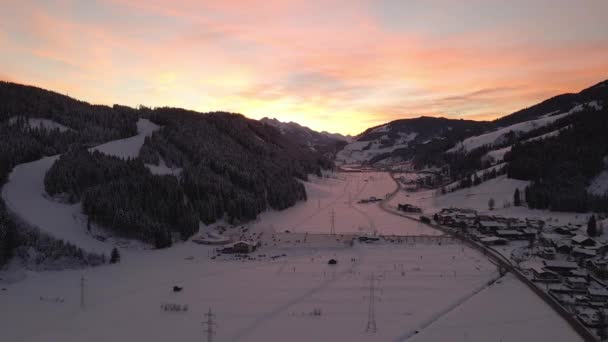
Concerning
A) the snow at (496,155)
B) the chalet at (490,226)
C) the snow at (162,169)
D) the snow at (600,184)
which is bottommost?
the chalet at (490,226)

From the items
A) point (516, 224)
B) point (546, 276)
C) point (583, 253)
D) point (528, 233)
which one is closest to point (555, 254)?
point (583, 253)

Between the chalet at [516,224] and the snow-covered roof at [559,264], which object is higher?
the chalet at [516,224]

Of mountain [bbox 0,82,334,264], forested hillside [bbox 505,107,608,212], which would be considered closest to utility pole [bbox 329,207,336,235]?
mountain [bbox 0,82,334,264]

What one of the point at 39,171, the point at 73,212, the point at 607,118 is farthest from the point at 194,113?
the point at 607,118

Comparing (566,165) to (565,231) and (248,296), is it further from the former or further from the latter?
(248,296)

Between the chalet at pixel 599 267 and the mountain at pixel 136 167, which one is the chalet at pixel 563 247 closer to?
the chalet at pixel 599 267

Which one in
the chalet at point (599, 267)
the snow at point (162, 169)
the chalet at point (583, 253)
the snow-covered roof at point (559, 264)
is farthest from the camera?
the snow at point (162, 169)

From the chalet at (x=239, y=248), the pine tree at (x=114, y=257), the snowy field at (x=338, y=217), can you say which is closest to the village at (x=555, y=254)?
the snowy field at (x=338, y=217)
